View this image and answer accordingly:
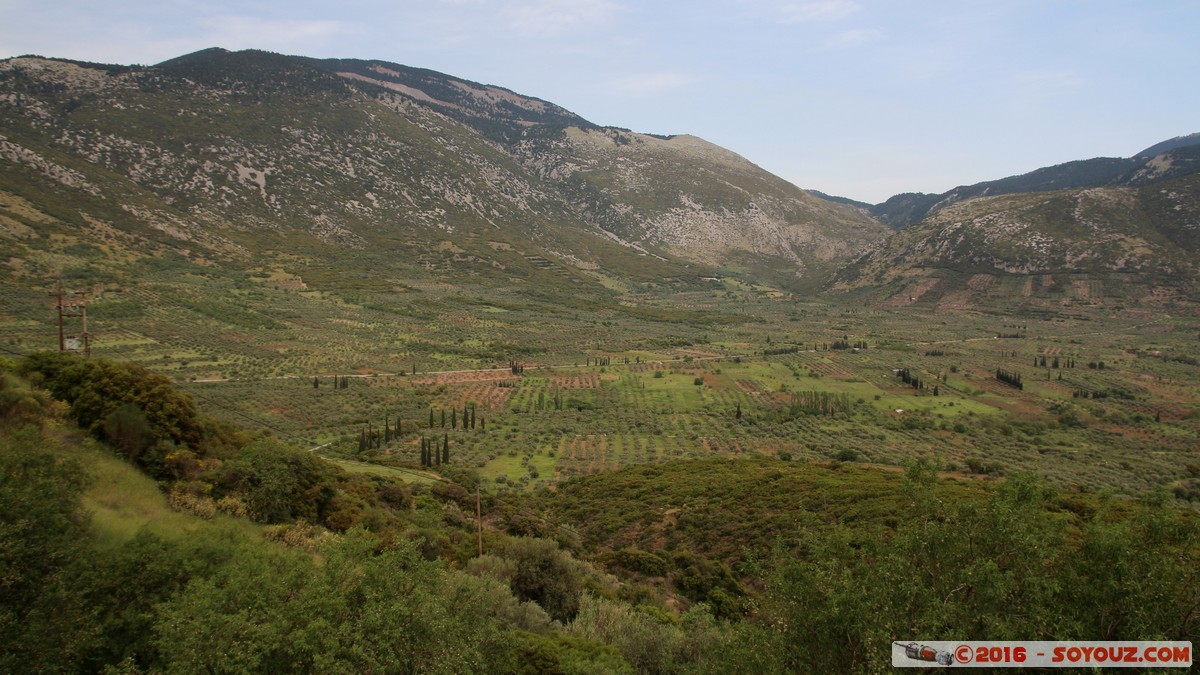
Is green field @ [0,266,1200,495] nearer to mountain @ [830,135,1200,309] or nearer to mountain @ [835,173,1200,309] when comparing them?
mountain @ [835,173,1200,309]

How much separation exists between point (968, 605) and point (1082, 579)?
3029 millimetres

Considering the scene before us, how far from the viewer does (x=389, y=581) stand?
12398mm

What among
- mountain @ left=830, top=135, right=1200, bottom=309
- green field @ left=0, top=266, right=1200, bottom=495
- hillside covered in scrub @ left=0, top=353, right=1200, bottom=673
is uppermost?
mountain @ left=830, top=135, right=1200, bottom=309

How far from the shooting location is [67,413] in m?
21.9

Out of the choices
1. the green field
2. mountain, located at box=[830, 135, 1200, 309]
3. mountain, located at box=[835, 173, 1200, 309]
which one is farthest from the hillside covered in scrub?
mountain, located at box=[835, 173, 1200, 309]

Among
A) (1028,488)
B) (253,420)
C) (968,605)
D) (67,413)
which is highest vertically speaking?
(67,413)

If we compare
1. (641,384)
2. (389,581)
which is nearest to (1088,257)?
(641,384)

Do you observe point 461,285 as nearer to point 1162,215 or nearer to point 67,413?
point 67,413

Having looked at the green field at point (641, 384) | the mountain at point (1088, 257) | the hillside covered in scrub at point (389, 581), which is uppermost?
the mountain at point (1088, 257)

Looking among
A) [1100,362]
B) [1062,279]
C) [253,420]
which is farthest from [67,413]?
[1062,279]

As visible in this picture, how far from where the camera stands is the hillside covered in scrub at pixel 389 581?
11.2m

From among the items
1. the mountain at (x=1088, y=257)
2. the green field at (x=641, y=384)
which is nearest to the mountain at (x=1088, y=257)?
the mountain at (x=1088, y=257)

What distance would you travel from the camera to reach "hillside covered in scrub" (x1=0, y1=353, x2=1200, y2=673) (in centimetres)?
1121

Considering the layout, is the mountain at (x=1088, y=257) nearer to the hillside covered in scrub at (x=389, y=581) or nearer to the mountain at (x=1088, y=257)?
the mountain at (x=1088, y=257)
